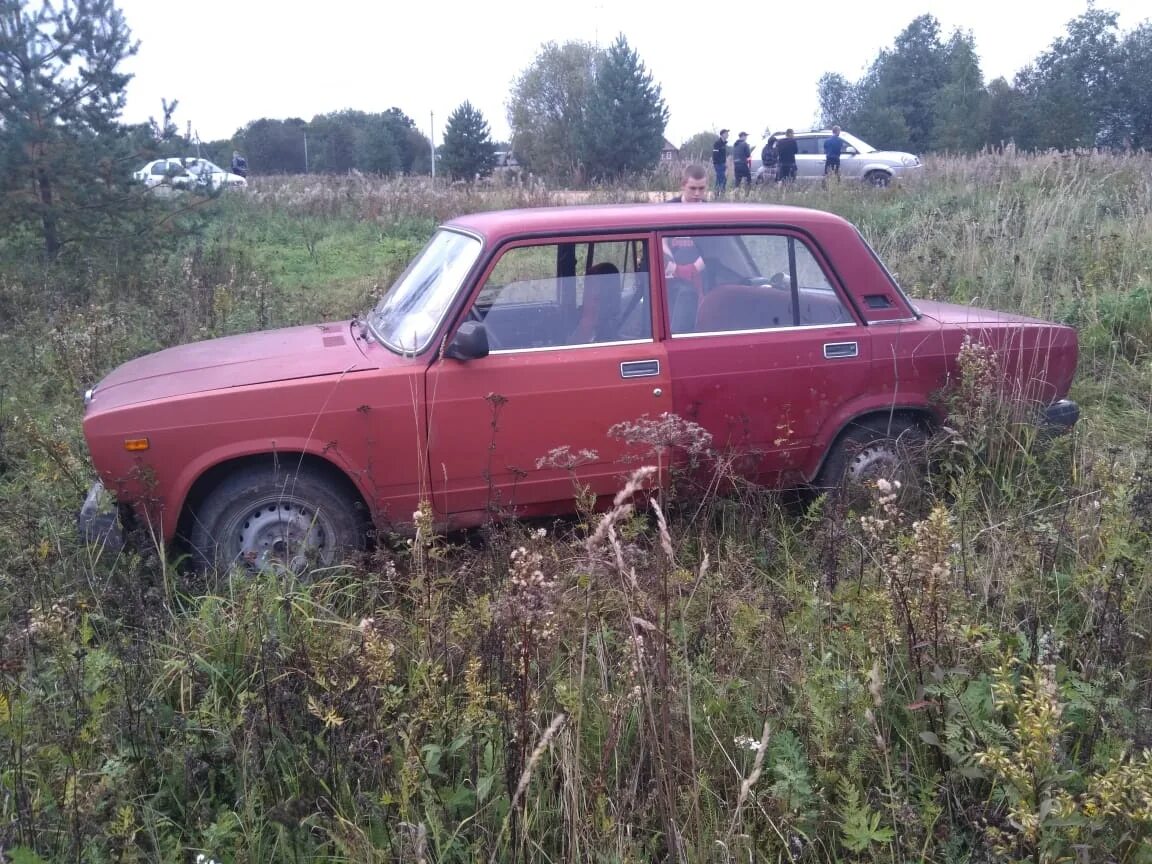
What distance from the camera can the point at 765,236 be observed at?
446cm

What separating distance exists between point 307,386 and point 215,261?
25.4 ft

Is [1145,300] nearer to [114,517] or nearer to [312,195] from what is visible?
[114,517]

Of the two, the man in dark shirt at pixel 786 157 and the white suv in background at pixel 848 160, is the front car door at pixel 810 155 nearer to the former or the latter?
the white suv in background at pixel 848 160

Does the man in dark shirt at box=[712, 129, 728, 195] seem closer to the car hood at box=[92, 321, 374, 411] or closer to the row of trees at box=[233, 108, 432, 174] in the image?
the car hood at box=[92, 321, 374, 411]

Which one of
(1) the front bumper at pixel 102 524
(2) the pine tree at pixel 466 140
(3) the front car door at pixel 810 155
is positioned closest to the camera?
(1) the front bumper at pixel 102 524

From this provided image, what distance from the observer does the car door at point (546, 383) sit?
395 cm

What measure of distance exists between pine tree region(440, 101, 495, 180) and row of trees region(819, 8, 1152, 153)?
1773cm

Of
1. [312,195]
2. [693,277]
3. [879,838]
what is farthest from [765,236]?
[312,195]

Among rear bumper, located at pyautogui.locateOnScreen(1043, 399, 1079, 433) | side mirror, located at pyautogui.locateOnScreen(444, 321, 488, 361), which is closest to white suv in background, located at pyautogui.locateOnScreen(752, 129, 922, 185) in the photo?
rear bumper, located at pyautogui.locateOnScreen(1043, 399, 1079, 433)

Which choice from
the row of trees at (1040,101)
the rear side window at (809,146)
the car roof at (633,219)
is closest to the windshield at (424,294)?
the car roof at (633,219)

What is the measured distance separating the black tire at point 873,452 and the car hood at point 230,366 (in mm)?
2263

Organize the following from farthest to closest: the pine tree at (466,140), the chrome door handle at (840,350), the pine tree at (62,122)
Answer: the pine tree at (466,140) < the pine tree at (62,122) < the chrome door handle at (840,350)

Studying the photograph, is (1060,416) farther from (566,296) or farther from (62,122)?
(62,122)

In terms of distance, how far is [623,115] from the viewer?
31938 mm
